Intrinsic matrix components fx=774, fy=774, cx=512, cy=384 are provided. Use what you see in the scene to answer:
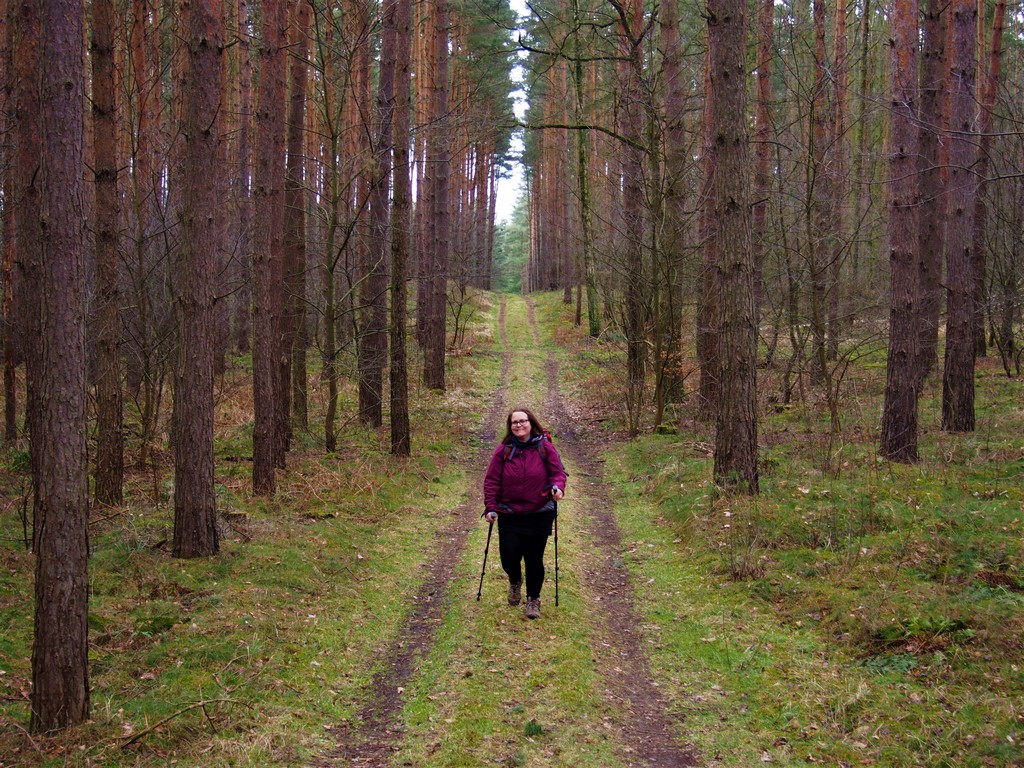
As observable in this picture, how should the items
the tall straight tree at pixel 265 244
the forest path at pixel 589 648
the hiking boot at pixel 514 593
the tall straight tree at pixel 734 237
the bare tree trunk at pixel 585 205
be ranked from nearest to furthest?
1. the forest path at pixel 589 648
2. the hiking boot at pixel 514 593
3. the tall straight tree at pixel 734 237
4. the tall straight tree at pixel 265 244
5. the bare tree trunk at pixel 585 205

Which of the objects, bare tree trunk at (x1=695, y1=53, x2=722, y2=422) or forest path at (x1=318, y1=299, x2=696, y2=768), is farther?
bare tree trunk at (x1=695, y1=53, x2=722, y2=422)

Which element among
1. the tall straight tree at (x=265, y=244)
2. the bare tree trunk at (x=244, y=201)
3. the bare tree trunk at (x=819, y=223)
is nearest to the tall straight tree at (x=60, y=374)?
the tall straight tree at (x=265, y=244)

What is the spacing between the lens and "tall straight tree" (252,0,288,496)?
10.6 m

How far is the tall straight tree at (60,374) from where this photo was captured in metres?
4.59

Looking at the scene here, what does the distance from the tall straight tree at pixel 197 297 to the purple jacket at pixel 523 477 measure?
10.4 ft

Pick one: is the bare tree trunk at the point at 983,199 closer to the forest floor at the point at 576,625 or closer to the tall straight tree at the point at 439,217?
the forest floor at the point at 576,625

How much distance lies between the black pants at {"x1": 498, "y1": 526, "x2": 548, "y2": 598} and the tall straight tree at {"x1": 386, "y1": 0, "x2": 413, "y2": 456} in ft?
23.3

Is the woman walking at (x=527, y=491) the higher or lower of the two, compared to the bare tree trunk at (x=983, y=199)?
lower

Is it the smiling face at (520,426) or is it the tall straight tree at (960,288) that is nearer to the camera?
the smiling face at (520,426)

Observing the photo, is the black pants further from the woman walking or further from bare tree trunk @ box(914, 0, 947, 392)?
bare tree trunk @ box(914, 0, 947, 392)

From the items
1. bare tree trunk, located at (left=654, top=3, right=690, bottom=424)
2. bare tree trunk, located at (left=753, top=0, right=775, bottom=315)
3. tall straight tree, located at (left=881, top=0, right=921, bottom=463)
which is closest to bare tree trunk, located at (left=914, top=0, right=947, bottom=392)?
tall straight tree, located at (left=881, top=0, right=921, bottom=463)

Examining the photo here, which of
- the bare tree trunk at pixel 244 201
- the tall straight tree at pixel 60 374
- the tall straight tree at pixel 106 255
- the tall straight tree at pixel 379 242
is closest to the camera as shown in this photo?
the tall straight tree at pixel 60 374

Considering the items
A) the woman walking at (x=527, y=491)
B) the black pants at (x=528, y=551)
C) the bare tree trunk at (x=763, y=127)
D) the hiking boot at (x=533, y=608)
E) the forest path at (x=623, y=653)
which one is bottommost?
the forest path at (x=623, y=653)

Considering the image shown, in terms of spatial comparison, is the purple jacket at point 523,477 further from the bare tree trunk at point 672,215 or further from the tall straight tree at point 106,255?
the bare tree trunk at point 672,215
